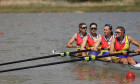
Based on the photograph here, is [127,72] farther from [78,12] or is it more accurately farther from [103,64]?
[78,12]

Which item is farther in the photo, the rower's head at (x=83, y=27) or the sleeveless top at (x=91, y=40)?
the rower's head at (x=83, y=27)

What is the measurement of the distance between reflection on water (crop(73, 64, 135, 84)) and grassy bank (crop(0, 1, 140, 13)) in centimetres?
3291

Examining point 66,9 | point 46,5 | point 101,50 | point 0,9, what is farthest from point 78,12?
point 101,50

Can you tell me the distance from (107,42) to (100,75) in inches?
59.3

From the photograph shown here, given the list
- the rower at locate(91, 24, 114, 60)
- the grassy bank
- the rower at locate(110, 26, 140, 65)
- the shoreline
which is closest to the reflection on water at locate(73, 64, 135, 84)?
the rower at locate(110, 26, 140, 65)

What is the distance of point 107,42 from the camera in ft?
38.5

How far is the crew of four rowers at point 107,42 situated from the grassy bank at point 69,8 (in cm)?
3190

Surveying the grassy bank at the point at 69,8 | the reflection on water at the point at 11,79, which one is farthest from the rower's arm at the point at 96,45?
the grassy bank at the point at 69,8

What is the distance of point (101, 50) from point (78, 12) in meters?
34.8

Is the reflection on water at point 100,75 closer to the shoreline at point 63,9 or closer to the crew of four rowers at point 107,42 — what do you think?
the crew of four rowers at point 107,42

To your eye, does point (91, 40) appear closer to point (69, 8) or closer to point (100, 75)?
point (100, 75)

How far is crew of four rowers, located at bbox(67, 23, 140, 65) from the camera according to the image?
1062 centimetres

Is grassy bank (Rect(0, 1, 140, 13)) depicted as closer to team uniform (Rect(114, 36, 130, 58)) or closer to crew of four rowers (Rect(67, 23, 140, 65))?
crew of four rowers (Rect(67, 23, 140, 65))

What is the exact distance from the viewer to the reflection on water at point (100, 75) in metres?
9.72
